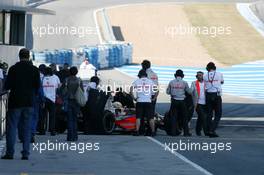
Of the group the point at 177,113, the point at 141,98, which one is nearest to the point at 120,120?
the point at 177,113

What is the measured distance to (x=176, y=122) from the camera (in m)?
24.6

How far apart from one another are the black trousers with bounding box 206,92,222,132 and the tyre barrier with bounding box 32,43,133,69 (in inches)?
731

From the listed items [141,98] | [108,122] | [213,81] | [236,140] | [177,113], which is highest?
[213,81]

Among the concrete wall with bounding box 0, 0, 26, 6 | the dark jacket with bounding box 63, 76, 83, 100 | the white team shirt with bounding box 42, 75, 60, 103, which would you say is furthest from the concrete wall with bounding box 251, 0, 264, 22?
the dark jacket with bounding box 63, 76, 83, 100

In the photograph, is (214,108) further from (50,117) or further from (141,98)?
(50,117)

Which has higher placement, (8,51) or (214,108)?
(8,51)

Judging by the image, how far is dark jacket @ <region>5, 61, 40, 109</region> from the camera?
16547 millimetres

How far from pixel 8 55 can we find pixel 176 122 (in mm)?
10934

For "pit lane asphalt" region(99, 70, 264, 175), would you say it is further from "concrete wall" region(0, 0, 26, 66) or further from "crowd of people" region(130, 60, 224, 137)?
"concrete wall" region(0, 0, 26, 66)

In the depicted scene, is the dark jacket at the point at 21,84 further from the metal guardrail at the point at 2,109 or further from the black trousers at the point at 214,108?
the black trousers at the point at 214,108

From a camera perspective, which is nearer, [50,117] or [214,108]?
[50,117]

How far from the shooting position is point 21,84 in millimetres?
16609

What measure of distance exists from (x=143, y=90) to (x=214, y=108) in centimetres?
180

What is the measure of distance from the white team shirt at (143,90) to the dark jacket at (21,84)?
7.08 metres
